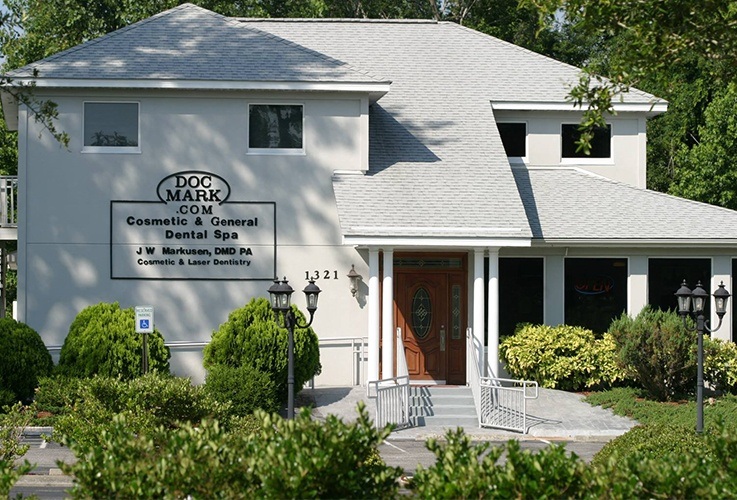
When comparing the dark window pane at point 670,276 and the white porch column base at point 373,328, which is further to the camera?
the dark window pane at point 670,276

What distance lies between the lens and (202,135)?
960 inches

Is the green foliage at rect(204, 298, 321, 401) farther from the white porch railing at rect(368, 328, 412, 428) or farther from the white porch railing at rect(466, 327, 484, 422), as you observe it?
the white porch railing at rect(466, 327, 484, 422)

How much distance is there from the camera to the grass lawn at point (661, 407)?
20.2 m

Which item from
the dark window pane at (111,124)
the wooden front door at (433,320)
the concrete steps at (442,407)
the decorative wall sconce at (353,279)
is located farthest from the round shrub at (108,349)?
the wooden front door at (433,320)

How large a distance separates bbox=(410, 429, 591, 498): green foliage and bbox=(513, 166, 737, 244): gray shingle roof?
16.9 meters

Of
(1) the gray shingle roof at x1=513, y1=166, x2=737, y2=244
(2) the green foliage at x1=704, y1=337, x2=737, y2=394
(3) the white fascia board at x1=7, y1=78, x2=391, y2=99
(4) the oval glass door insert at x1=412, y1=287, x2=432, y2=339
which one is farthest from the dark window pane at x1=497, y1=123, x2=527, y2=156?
(2) the green foliage at x1=704, y1=337, x2=737, y2=394

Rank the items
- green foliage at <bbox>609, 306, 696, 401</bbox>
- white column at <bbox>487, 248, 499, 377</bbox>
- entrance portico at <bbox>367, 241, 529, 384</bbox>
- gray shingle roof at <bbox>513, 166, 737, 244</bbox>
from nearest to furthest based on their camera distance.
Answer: green foliage at <bbox>609, 306, 696, 401</bbox> < white column at <bbox>487, 248, 499, 377</bbox> < gray shingle roof at <bbox>513, 166, 737, 244</bbox> < entrance portico at <bbox>367, 241, 529, 384</bbox>

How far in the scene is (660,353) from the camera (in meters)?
22.1

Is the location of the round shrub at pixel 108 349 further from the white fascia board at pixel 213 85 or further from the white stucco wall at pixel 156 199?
the white fascia board at pixel 213 85

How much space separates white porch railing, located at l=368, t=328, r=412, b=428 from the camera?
20.4m

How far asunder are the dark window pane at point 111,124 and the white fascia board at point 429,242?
5.64 m

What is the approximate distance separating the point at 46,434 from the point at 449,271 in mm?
9893

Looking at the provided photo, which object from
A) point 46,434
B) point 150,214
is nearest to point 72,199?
point 150,214

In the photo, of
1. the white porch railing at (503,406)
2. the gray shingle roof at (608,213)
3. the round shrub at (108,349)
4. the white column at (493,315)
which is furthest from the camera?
the gray shingle roof at (608,213)
